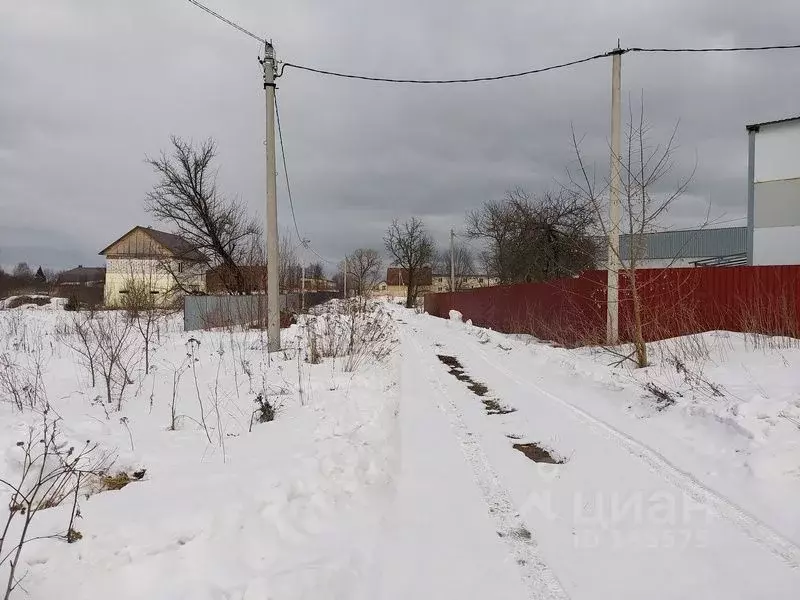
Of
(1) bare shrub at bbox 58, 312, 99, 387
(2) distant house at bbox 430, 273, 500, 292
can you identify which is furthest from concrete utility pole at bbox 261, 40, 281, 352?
(2) distant house at bbox 430, 273, 500, 292

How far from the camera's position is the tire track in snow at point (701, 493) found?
3117 millimetres

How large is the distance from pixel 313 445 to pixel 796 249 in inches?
838

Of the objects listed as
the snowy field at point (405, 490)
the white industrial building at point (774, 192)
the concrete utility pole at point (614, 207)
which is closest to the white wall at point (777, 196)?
the white industrial building at point (774, 192)

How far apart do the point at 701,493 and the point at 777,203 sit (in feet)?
66.2

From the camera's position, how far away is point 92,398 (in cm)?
667

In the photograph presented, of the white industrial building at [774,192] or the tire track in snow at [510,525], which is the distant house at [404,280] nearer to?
the white industrial building at [774,192]

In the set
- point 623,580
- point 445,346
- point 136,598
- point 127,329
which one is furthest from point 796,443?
point 445,346

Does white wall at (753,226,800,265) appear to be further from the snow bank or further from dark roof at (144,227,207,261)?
dark roof at (144,227,207,261)

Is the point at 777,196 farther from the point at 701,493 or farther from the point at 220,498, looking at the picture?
the point at 220,498

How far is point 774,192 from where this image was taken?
63.0ft

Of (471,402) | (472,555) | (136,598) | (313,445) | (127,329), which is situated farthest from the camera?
(127,329)

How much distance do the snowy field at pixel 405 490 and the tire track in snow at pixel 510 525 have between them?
2cm

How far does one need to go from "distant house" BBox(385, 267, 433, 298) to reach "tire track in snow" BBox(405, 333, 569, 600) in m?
60.2

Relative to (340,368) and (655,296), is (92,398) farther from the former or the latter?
(655,296)
